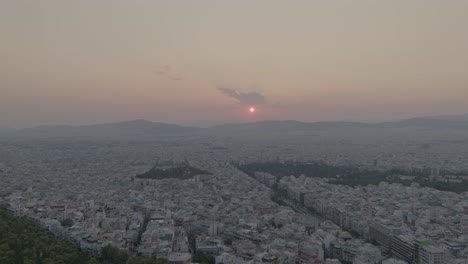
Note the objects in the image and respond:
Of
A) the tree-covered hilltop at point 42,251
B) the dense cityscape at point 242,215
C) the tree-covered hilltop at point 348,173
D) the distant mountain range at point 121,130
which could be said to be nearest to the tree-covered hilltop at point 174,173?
the dense cityscape at point 242,215

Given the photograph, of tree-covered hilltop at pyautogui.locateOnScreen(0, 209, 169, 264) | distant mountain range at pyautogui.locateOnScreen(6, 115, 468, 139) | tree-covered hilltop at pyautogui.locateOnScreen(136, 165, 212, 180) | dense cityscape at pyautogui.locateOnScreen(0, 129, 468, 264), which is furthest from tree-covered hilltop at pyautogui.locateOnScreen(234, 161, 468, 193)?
distant mountain range at pyautogui.locateOnScreen(6, 115, 468, 139)

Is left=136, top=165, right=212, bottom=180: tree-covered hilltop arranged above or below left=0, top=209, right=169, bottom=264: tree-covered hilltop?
below

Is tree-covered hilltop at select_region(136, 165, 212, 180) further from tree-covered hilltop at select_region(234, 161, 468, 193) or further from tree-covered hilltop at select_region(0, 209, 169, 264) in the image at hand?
tree-covered hilltop at select_region(0, 209, 169, 264)

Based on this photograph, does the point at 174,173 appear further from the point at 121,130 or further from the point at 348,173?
the point at 121,130

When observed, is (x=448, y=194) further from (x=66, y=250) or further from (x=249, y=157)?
(x=249, y=157)

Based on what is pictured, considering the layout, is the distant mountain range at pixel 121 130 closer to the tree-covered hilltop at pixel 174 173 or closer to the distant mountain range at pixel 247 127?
the distant mountain range at pixel 247 127
